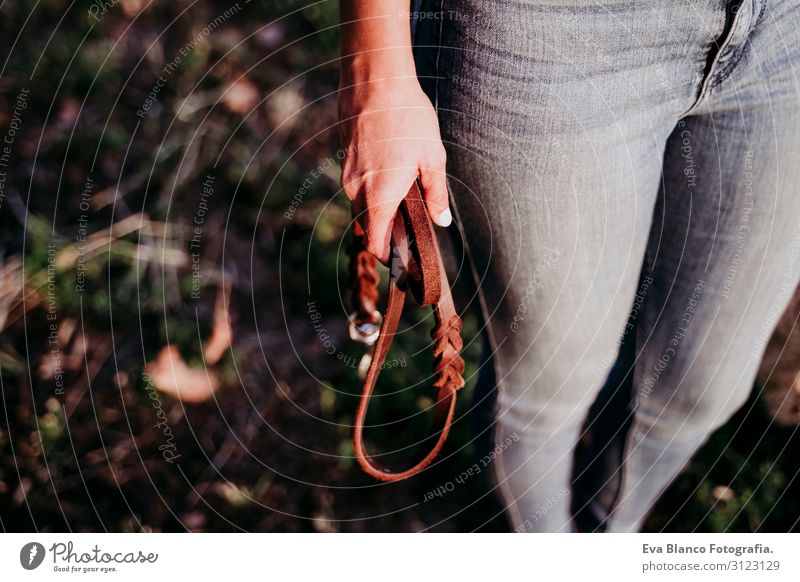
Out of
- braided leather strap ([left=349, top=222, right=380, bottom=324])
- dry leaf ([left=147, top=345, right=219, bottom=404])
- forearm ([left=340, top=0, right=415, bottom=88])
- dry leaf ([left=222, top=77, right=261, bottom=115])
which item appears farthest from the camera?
dry leaf ([left=222, top=77, right=261, bottom=115])

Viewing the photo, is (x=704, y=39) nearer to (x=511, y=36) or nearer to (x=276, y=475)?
(x=511, y=36)

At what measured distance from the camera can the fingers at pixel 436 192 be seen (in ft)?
2.00

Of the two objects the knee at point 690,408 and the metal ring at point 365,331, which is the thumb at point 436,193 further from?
the knee at point 690,408

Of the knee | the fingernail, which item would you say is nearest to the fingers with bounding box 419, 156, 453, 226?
the fingernail

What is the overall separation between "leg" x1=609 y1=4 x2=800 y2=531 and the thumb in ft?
0.91

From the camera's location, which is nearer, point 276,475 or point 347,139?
point 347,139

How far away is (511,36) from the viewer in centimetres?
59

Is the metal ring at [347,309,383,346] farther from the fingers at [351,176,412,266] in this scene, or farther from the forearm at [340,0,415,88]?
the forearm at [340,0,415,88]

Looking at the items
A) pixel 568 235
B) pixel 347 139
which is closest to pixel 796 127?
pixel 568 235

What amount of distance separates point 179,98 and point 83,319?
49 cm

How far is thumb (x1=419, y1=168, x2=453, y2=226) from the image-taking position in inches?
24.1

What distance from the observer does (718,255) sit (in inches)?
28.7
